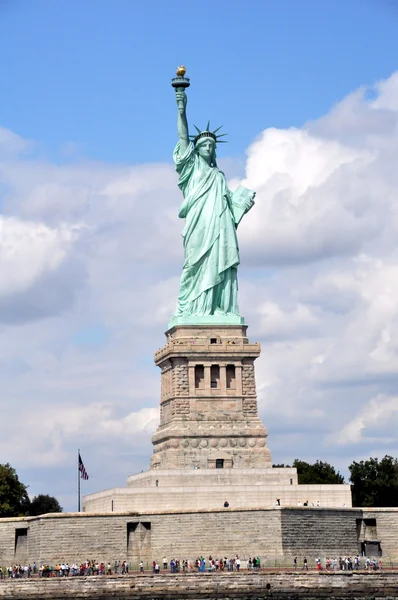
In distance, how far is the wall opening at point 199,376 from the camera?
57.8m

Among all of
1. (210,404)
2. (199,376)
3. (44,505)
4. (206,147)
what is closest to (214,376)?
(199,376)

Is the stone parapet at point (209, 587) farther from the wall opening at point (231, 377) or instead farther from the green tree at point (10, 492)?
the green tree at point (10, 492)

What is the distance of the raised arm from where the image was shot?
59812 mm

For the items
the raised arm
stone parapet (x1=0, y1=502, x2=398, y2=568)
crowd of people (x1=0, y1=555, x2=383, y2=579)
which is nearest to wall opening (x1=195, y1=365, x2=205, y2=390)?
stone parapet (x1=0, y1=502, x2=398, y2=568)

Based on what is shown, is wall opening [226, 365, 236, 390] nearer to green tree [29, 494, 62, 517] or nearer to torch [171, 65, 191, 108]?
torch [171, 65, 191, 108]

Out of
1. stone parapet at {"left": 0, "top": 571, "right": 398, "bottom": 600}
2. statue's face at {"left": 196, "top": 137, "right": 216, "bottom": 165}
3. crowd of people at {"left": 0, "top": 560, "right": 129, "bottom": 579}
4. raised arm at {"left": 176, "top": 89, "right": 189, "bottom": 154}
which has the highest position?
raised arm at {"left": 176, "top": 89, "right": 189, "bottom": 154}

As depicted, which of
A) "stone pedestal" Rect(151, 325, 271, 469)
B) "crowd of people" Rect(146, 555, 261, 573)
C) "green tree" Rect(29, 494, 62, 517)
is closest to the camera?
"crowd of people" Rect(146, 555, 261, 573)

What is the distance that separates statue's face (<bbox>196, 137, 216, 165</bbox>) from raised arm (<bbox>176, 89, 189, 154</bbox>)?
2.06 ft

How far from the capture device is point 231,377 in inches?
2288

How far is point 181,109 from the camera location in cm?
5978

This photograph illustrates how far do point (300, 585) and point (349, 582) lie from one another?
190 cm

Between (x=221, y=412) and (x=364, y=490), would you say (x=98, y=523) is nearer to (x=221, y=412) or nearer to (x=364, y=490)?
(x=221, y=412)

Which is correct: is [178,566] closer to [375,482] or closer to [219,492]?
[219,492]

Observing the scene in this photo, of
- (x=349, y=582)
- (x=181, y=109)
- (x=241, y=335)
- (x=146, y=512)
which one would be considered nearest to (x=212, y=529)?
(x=146, y=512)
